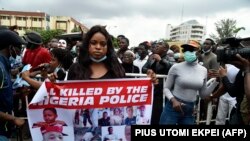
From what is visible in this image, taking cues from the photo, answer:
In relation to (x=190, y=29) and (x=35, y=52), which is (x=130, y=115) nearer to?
(x=35, y=52)

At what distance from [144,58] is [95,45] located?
4.68 metres

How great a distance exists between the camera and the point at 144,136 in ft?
11.2

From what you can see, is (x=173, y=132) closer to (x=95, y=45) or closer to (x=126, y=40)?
(x=95, y=45)

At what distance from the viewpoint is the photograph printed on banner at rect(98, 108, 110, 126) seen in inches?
134

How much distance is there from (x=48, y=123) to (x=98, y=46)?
89 cm

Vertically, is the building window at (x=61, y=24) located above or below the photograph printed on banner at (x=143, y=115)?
above

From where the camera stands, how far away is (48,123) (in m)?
3.47

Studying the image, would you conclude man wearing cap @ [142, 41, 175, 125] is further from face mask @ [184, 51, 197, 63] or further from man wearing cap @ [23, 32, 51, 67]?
man wearing cap @ [23, 32, 51, 67]

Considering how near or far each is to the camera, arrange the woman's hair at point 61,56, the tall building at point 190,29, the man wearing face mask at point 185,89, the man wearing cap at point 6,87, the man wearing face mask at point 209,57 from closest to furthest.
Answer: the man wearing cap at point 6,87, the woman's hair at point 61,56, the man wearing face mask at point 185,89, the man wearing face mask at point 209,57, the tall building at point 190,29

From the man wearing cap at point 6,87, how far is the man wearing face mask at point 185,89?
238cm

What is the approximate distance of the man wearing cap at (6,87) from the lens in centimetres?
316

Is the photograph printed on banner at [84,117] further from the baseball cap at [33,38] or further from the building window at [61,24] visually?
the building window at [61,24]

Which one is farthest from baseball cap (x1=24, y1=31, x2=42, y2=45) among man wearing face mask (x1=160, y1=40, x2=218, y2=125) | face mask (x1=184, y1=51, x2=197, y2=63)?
face mask (x1=184, y1=51, x2=197, y2=63)

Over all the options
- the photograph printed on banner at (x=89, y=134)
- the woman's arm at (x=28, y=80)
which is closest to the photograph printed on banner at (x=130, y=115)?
the photograph printed on banner at (x=89, y=134)
